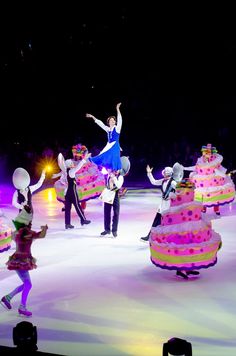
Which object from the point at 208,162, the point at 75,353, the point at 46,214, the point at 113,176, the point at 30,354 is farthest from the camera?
the point at 46,214

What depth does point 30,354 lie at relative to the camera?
3.05 metres

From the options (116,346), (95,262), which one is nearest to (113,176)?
(95,262)

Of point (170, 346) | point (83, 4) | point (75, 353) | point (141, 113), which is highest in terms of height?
point (83, 4)

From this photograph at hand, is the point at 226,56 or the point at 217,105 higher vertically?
the point at 226,56

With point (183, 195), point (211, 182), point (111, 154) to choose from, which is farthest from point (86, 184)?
point (183, 195)

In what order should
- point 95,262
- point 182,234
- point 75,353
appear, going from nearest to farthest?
point 75,353 → point 182,234 → point 95,262

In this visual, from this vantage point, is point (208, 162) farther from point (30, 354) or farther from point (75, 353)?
point (30, 354)

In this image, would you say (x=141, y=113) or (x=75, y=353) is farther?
(x=141, y=113)

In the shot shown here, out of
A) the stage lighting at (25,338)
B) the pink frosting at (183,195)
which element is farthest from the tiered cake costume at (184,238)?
the stage lighting at (25,338)

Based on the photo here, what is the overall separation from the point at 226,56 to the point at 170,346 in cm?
1949

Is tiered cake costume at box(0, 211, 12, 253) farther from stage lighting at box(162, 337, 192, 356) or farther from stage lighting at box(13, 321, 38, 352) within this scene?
stage lighting at box(162, 337, 192, 356)

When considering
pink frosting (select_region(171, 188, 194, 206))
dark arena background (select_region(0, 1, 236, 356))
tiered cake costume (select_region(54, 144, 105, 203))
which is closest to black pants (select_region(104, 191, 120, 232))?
dark arena background (select_region(0, 1, 236, 356))

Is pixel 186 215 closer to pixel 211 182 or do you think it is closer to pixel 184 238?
pixel 184 238

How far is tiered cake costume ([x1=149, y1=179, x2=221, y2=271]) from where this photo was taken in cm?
703
